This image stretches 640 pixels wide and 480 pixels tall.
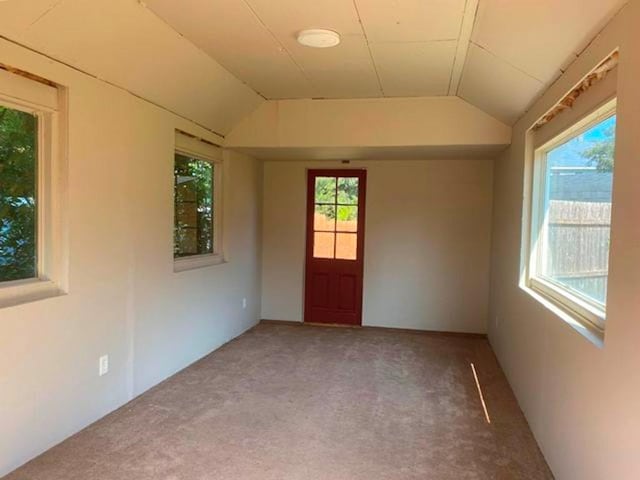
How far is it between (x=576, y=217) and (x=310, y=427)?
2.07 meters

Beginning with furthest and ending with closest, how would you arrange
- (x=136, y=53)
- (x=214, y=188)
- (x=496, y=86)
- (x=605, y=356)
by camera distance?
1. (x=214, y=188)
2. (x=496, y=86)
3. (x=136, y=53)
4. (x=605, y=356)

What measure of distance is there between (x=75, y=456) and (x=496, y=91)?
3.70 meters

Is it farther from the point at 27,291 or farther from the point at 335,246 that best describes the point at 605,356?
the point at 335,246

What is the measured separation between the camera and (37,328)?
2.49m

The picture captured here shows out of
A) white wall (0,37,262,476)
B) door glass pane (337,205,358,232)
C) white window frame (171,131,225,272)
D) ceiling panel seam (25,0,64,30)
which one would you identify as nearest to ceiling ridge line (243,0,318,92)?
ceiling panel seam (25,0,64,30)

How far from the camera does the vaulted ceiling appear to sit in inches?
91.4

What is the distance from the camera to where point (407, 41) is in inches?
119

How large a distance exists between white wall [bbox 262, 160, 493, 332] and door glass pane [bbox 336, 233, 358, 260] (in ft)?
0.56

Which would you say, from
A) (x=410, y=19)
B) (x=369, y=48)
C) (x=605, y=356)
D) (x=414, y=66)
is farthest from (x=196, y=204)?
(x=605, y=356)

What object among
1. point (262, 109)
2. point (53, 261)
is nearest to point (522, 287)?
point (262, 109)

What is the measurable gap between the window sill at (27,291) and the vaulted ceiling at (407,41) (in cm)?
168

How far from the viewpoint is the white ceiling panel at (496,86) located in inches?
118

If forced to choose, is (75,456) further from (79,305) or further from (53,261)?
(53,261)

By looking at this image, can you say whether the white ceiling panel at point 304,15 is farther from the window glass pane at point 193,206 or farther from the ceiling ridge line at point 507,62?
the window glass pane at point 193,206
